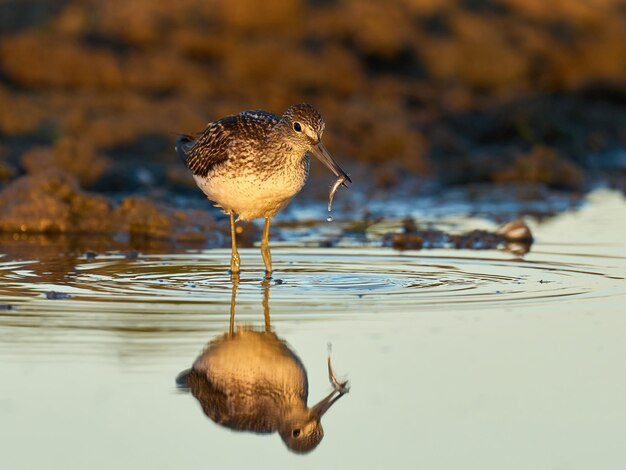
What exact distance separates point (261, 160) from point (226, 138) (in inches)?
21.0

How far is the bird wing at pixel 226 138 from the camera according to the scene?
1016cm

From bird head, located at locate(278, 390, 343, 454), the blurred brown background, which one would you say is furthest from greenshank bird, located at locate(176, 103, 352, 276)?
the blurred brown background

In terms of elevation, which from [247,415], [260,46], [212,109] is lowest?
[247,415]

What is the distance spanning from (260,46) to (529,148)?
17.0 ft

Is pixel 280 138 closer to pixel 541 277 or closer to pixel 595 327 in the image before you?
pixel 541 277

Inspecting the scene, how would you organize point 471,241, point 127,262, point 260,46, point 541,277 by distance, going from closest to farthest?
point 541,277, point 127,262, point 471,241, point 260,46

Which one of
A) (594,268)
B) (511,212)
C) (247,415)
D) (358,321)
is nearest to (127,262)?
(358,321)

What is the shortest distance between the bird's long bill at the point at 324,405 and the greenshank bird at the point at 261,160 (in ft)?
11.4

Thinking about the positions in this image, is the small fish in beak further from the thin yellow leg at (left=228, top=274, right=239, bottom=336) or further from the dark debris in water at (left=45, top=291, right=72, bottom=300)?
the dark debris in water at (left=45, top=291, right=72, bottom=300)

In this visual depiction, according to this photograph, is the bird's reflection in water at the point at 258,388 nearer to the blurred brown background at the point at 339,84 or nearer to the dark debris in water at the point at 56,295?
the dark debris in water at the point at 56,295

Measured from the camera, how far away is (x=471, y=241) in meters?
12.1

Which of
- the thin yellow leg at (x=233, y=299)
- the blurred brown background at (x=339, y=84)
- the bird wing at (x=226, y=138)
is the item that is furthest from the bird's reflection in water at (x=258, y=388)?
the blurred brown background at (x=339, y=84)

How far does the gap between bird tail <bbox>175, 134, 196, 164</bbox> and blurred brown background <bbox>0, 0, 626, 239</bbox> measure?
8.56ft

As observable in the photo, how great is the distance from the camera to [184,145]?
11.6m
